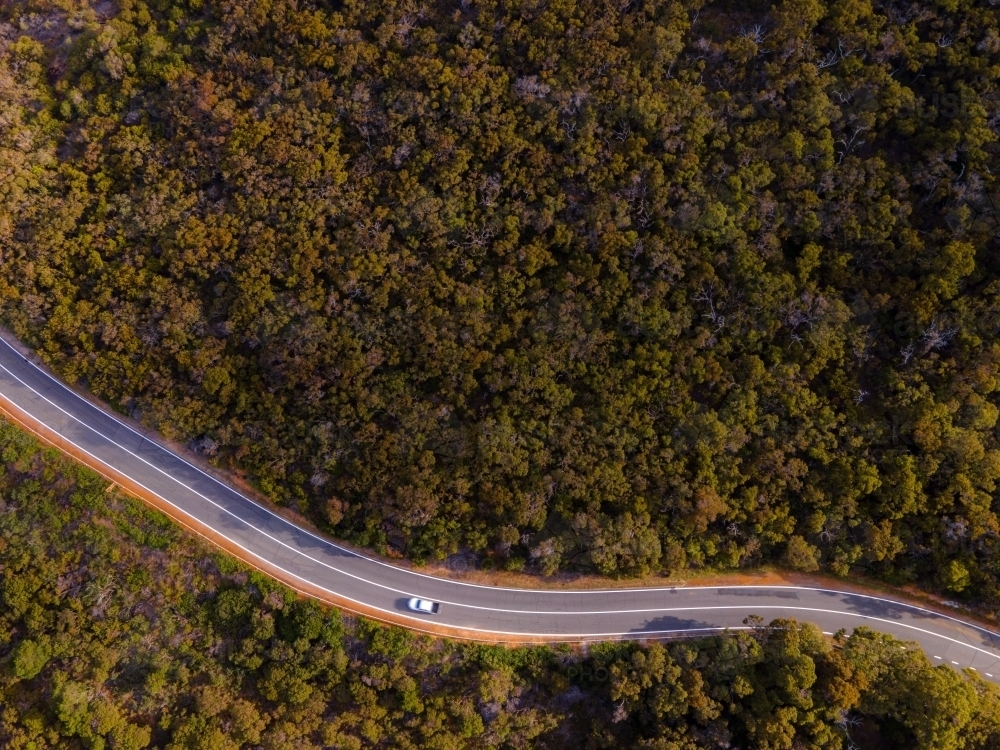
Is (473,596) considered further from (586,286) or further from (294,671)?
(586,286)

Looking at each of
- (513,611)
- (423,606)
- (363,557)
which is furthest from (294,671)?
(513,611)

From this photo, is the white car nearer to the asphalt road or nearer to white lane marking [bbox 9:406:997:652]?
the asphalt road

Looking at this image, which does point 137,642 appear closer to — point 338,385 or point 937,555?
point 338,385

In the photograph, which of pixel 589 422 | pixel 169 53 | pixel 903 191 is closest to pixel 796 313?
pixel 903 191

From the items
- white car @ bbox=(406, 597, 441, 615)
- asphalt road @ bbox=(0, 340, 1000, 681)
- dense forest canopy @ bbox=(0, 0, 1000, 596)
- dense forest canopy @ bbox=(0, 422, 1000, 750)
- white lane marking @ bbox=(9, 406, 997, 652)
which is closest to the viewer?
A: dense forest canopy @ bbox=(0, 422, 1000, 750)

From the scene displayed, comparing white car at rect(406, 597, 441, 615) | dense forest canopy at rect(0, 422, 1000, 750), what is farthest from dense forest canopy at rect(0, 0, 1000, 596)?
dense forest canopy at rect(0, 422, 1000, 750)
